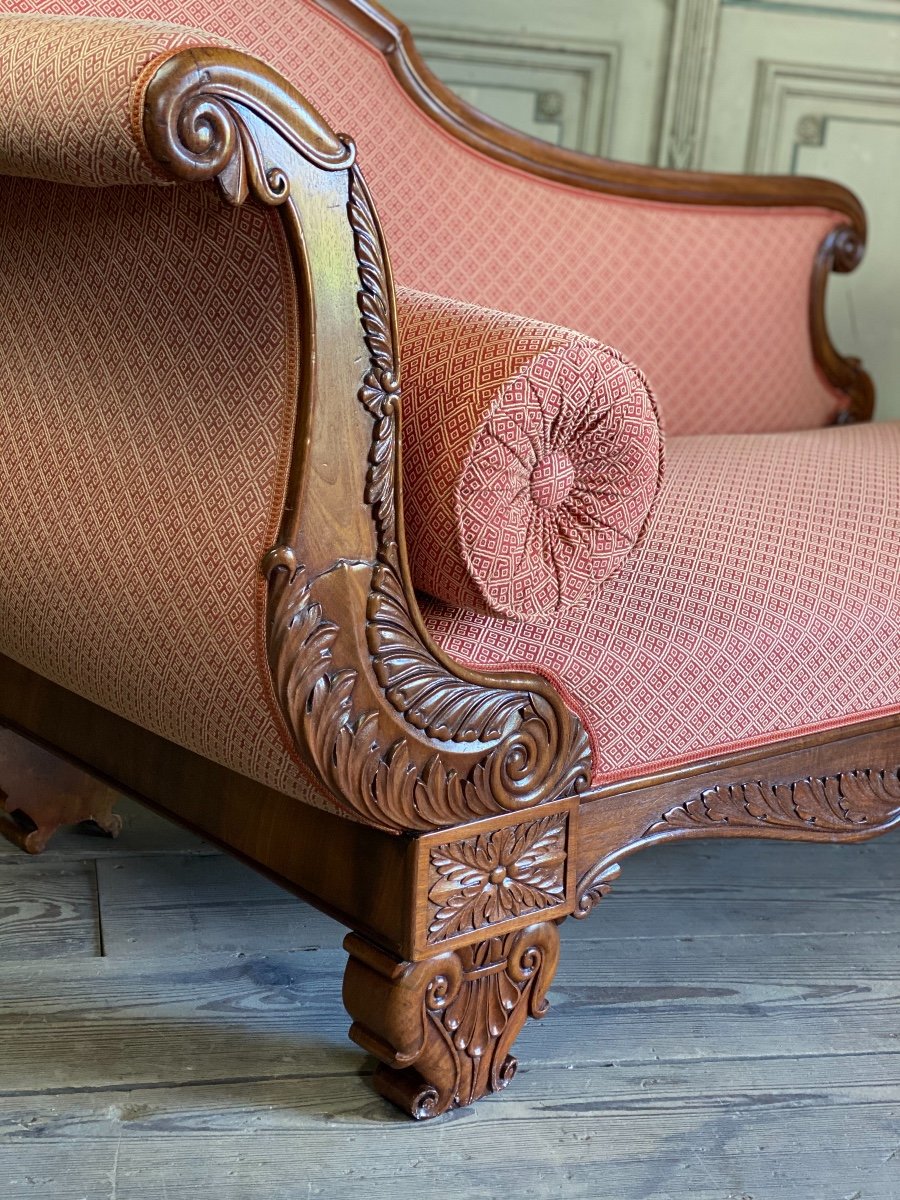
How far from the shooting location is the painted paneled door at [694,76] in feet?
6.80

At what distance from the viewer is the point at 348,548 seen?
733mm

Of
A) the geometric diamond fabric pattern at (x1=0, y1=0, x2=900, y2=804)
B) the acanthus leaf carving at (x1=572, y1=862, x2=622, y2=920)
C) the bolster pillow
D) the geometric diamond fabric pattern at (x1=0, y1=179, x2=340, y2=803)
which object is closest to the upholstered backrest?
the geometric diamond fabric pattern at (x1=0, y1=0, x2=900, y2=804)

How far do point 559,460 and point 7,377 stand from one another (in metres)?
0.40

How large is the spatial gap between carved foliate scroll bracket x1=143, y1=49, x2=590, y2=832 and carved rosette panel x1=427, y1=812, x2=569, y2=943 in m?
0.02

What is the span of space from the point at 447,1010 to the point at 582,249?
0.93m

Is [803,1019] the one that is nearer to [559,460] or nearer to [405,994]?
[405,994]

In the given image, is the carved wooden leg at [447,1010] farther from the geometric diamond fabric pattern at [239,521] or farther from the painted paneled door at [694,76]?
the painted paneled door at [694,76]

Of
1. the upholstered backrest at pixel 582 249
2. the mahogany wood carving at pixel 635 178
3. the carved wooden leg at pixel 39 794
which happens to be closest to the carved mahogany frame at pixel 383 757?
the carved wooden leg at pixel 39 794

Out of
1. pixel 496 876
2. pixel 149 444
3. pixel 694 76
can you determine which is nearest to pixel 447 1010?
pixel 496 876

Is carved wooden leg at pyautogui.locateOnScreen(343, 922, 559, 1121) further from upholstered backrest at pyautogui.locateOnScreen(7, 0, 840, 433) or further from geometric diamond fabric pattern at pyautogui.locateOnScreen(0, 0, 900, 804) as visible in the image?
upholstered backrest at pyautogui.locateOnScreen(7, 0, 840, 433)

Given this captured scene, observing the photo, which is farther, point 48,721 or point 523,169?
A: point 523,169

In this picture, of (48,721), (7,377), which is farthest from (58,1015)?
(7,377)

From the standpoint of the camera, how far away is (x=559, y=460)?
2.61 ft

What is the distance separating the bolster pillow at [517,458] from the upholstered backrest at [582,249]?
0.54 meters
